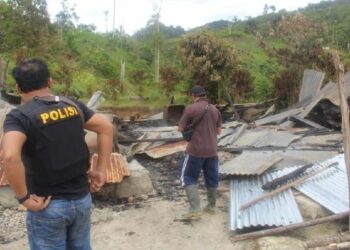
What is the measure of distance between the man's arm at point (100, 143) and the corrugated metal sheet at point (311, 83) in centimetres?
Answer: 1208

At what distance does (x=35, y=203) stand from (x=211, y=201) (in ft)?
13.4

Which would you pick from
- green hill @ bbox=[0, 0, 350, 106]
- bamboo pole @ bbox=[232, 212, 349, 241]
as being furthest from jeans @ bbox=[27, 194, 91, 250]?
green hill @ bbox=[0, 0, 350, 106]

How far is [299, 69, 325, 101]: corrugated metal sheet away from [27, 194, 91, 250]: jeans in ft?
40.8

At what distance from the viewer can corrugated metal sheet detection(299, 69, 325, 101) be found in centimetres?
1438

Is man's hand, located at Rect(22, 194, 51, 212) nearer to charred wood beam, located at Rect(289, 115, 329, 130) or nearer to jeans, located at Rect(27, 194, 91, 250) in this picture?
jeans, located at Rect(27, 194, 91, 250)

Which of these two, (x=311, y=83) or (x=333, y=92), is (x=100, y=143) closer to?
(x=333, y=92)

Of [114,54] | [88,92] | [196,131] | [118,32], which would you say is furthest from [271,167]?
[118,32]

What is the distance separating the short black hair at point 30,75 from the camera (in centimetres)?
281

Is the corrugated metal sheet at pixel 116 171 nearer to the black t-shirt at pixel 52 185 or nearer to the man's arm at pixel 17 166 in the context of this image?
the black t-shirt at pixel 52 185

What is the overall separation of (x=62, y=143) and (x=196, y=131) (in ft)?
12.0

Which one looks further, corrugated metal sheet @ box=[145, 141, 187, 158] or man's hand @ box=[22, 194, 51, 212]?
corrugated metal sheet @ box=[145, 141, 187, 158]

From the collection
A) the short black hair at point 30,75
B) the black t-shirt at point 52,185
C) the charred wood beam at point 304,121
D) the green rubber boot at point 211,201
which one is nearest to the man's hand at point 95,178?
the black t-shirt at point 52,185

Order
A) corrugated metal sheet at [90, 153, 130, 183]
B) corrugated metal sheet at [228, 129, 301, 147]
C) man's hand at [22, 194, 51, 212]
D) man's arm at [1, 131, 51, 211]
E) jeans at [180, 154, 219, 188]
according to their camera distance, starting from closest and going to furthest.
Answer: man's arm at [1, 131, 51, 211], man's hand at [22, 194, 51, 212], jeans at [180, 154, 219, 188], corrugated metal sheet at [90, 153, 130, 183], corrugated metal sheet at [228, 129, 301, 147]

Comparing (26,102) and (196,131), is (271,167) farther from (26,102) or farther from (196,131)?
(26,102)
